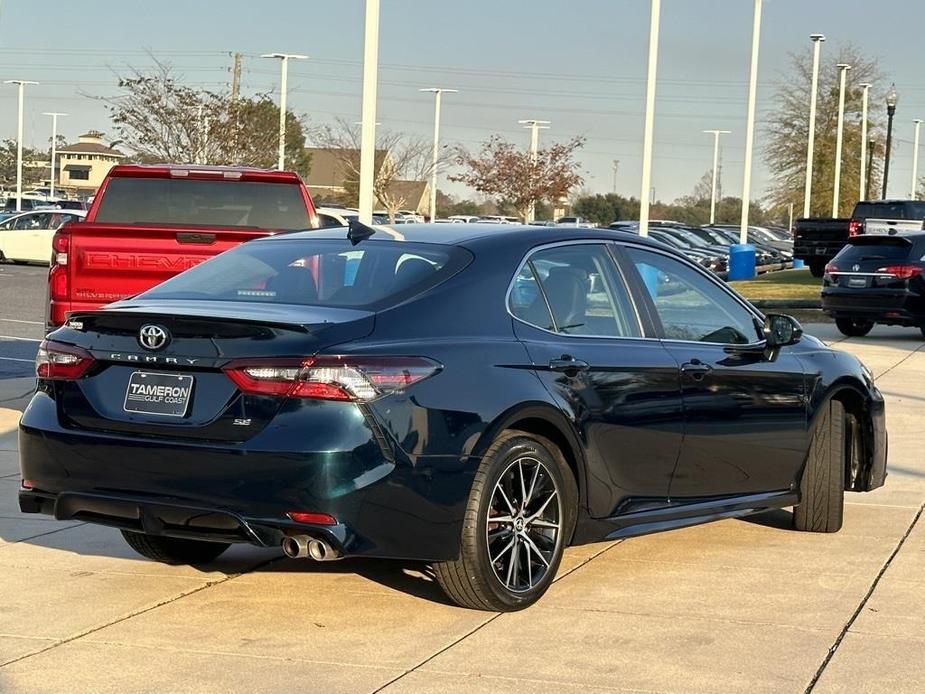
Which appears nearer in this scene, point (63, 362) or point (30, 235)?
point (63, 362)

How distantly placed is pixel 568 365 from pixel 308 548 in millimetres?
1381

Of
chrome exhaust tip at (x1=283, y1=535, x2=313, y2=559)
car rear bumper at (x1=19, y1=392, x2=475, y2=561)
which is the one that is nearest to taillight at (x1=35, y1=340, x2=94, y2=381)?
car rear bumper at (x1=19, y1=392, x2=475, y2=561)

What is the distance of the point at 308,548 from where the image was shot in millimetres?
5719

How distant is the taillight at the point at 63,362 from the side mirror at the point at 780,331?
3335 mm

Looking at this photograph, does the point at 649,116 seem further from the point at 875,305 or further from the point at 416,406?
the point at 416,406

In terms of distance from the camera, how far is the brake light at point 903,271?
72.5 ft

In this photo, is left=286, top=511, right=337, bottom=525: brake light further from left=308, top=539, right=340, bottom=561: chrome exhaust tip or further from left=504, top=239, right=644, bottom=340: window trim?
left=504, top=239, right=644, bottom=340: window trim

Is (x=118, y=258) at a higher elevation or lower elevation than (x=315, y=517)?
higher

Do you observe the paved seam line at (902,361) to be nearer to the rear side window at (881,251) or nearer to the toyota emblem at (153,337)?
the rear side window at (881,251)

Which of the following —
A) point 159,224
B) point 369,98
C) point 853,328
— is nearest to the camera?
point 159,224

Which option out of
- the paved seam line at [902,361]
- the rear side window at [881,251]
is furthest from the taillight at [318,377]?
the rear side window at [881,251]

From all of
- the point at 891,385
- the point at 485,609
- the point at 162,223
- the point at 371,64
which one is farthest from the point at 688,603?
the point at 371,64

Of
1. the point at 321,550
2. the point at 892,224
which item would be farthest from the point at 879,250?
the point at 321,550

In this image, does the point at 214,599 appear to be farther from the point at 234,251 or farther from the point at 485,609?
the point at 234,251
